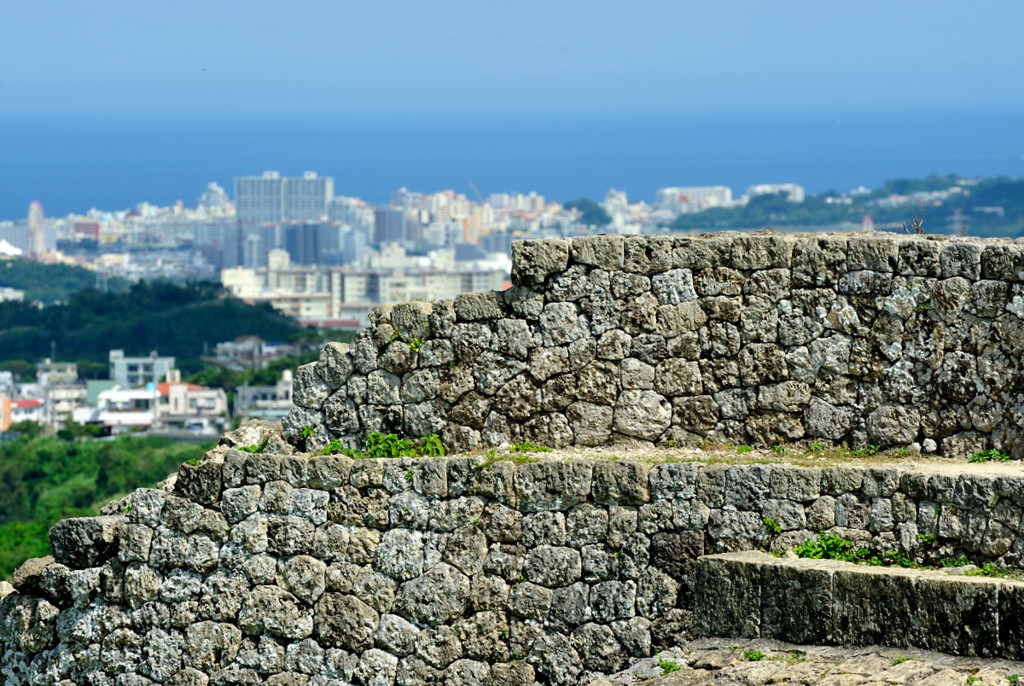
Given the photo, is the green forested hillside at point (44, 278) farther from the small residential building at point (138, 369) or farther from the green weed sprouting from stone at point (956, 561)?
the green weed sprouting from stone at point (956, 561)

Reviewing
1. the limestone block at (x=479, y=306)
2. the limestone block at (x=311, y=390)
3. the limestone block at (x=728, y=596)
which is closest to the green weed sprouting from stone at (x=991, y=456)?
the limestone block at (x=728, y=596)

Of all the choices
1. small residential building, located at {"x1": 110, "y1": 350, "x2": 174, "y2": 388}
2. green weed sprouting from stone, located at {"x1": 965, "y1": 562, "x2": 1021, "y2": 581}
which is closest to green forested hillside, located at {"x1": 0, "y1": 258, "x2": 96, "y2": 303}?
small residential building, located at {"x1": 110, "y1": 350, "x2": 174, "y2": 388}

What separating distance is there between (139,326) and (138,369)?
193 inches

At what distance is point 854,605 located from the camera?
740 cm

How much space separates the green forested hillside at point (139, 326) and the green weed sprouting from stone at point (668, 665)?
97701 millimetres

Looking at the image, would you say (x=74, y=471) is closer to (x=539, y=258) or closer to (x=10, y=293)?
(x=539, y=258)

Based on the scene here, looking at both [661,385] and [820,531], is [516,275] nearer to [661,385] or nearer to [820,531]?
[661,385]

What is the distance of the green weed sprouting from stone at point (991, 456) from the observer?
8273 mm

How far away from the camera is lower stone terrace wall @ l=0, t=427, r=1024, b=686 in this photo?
7.95 metres

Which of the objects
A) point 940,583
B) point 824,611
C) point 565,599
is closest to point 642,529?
point 565,599

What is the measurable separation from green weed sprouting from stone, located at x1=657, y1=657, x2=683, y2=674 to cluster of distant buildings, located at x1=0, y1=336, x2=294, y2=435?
65.7 m

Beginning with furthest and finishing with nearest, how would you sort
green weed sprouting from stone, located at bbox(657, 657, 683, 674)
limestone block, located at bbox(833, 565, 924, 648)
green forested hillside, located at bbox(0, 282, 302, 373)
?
green forested hillside, located at bbox(0, 282, 302, 373) < green weed sprouting from stone, located at bbox(657, 657, 683, 674) < limestone block, located at bbox(833, 565, 924, 648)

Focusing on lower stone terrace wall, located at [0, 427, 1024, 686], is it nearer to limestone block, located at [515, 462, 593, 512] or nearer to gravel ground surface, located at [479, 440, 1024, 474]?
limestone block, located at [515, 462, 593, 512]

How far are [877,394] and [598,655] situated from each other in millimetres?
2014
